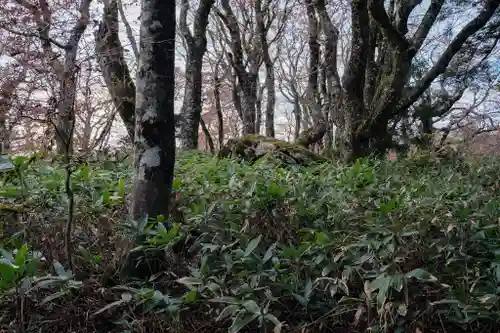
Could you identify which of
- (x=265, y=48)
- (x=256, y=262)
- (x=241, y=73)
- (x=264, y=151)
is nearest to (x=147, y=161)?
(x=256, y=262)

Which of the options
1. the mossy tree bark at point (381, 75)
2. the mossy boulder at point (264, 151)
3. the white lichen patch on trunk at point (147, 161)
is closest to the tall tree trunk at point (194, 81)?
the mossy boulder at point (264, 151)

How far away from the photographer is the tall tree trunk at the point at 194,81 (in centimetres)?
791

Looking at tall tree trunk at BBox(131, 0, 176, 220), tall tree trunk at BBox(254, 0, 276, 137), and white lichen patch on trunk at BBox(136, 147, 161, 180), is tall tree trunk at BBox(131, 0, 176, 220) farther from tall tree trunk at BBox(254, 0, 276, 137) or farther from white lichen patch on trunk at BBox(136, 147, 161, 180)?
tall tree trunk at BBox(254, 0, 276, 137)

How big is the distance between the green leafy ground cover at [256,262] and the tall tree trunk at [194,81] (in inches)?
195

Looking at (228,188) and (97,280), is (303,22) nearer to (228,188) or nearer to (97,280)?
(228,188)

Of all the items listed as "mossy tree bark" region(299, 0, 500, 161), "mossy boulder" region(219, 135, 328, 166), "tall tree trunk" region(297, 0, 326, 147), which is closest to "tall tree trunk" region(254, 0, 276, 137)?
"tall tree trunk" region(297, 0, 326, 147)

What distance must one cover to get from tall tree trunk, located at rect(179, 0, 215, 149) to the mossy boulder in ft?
5.47

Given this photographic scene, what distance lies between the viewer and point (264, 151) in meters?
6.05

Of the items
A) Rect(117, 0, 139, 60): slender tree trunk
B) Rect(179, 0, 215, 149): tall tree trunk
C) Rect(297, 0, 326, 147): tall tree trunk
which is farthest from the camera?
Rect(297, 0, 326, 147): tall tree trunk

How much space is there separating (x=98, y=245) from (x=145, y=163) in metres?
0.57

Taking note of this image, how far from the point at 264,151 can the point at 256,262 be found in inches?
158

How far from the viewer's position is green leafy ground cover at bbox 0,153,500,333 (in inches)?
73.9

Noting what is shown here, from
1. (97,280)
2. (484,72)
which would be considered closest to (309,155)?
(97,280)

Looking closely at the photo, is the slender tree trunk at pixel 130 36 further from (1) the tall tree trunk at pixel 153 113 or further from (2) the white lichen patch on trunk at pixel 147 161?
(2) the white lichen patch on trunk at pixel 147 161
